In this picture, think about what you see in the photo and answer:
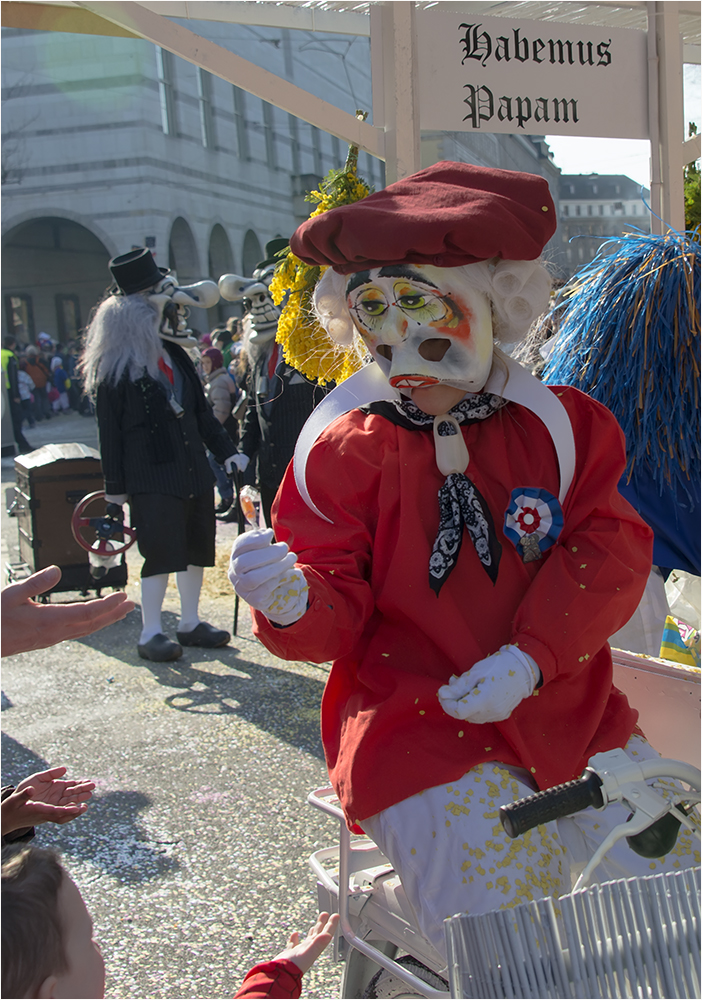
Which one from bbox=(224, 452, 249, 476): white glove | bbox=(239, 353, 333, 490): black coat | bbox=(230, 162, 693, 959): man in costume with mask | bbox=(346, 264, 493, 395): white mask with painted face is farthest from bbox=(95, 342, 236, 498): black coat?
bbox=(346, 264, 493, 395): white mask with painted face

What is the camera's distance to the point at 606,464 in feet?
5.69

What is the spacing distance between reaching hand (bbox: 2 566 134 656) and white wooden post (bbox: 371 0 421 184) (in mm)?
1848

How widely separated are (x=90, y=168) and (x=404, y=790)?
72.2 ft

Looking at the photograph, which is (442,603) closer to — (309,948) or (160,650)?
(309,948)

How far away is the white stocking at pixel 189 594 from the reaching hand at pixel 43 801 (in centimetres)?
332

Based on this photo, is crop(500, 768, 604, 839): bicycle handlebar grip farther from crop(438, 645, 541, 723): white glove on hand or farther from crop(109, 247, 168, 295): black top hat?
crop(109, 247, 168, 295): black top hat

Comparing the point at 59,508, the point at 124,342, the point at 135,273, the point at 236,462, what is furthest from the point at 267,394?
the point at 59,508

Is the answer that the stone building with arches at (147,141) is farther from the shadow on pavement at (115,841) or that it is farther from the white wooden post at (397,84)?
the shadow on pavement at (115,841)

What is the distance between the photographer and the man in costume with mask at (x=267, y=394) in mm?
4781

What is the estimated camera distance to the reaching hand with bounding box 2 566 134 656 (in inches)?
50.4

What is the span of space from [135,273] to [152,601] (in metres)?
1.79

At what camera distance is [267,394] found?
486 centimetres

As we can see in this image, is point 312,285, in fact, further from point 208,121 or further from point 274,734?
point 208,121

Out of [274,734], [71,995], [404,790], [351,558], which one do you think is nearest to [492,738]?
[404,790]
